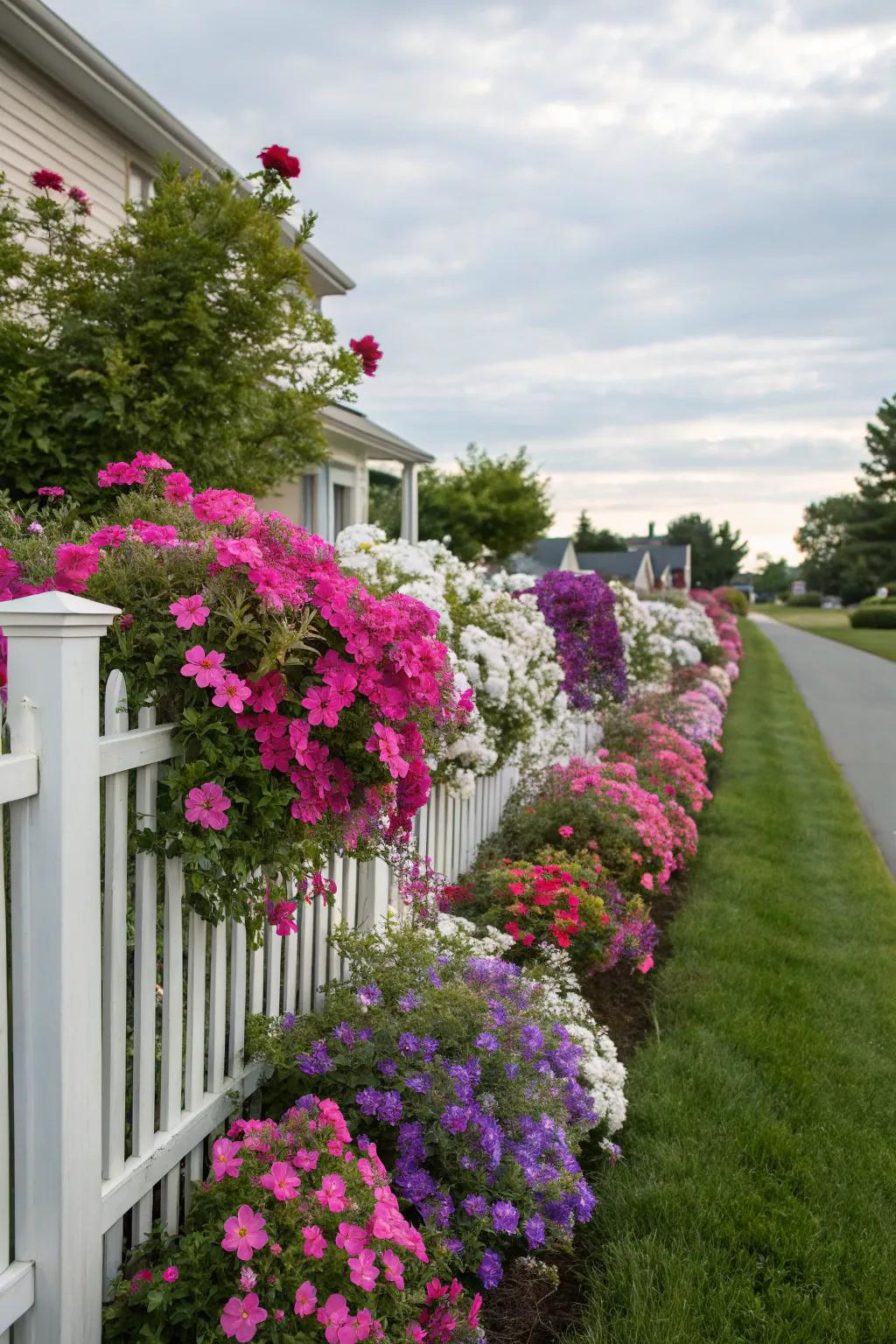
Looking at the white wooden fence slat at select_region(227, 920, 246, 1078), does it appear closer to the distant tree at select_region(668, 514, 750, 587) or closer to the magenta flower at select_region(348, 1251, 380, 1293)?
the magenta flower at select_region(348, 1251, 380, 1293)

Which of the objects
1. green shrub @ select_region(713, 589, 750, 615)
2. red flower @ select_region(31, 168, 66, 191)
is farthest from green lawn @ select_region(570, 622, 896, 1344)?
green shrub @ select_region(713, 589, 750, 615)

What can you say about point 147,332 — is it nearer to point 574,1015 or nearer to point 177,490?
point 177,490

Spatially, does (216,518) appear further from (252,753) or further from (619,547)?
(619,547)

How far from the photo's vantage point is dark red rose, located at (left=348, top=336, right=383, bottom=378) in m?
6.38

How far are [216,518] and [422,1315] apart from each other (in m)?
2.02

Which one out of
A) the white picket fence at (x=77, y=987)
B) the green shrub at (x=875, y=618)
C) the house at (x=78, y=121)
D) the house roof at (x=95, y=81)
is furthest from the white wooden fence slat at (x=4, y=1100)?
the green shrub at (x=875, y=618)

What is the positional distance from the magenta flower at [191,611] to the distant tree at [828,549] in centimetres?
8578

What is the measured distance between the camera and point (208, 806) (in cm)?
208

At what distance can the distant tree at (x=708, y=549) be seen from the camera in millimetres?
114188

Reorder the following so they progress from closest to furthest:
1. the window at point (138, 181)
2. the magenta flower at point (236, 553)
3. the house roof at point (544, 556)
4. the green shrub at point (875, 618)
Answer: the magenta flower at point (236, 553) < the window at point (138, 181) < the house roof at point (544, 556) < the green shrub at point (875, 618)

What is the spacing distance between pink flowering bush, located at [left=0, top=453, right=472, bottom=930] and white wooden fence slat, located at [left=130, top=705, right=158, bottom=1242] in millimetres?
46

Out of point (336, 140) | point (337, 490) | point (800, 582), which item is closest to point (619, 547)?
point (800, 582)

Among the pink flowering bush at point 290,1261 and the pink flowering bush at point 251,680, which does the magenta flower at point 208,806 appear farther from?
the pink flowering bush at point 290,1261

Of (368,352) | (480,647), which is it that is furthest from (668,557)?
(480,647)
